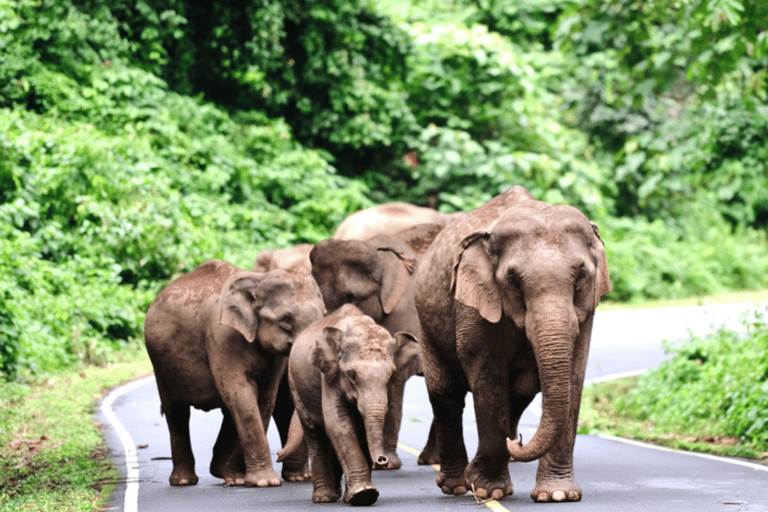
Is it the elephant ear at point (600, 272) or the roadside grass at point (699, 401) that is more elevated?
the elephant ear at point (600, 272)

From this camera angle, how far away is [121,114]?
27219 millimetres

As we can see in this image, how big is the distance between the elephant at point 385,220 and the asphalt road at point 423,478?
271 cm

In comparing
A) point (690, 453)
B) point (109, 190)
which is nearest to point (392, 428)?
point (690, 453)

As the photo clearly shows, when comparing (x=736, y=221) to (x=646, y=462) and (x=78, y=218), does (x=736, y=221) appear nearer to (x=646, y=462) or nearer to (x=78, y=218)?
(x=78, y=218)

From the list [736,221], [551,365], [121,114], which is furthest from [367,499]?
[736,221]

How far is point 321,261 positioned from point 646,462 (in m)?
4.03

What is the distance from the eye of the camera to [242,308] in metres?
10.1

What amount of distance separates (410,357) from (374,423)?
2.74 feet

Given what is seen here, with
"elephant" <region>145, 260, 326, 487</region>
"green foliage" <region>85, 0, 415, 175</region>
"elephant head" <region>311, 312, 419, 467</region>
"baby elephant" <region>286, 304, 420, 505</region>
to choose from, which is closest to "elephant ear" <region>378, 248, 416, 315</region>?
"elephant" <region>145, 260, 326, 487</region>

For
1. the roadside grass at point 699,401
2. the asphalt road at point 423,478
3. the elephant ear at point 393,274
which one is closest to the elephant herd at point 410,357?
the asphalt road at point 423,478

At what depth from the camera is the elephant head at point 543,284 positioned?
7816 millimetres

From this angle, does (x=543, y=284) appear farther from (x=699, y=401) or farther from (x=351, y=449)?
(x=699, y=401)

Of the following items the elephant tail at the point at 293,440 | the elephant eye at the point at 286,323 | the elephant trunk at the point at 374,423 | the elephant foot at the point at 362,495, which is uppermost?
the elephant eye at the point at 286,323

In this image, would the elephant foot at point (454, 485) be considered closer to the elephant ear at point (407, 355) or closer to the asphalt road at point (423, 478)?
the asphalt road at point (423, 478)
